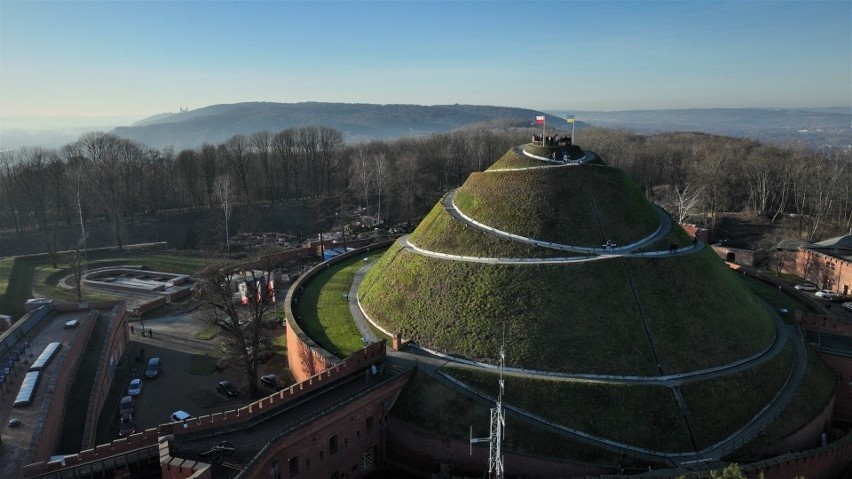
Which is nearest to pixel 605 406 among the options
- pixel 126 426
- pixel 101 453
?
pixel 101 453

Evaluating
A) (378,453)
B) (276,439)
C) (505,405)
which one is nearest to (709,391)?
(505,405)

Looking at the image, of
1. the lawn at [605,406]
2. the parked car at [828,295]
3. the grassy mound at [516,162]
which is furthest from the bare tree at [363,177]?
the parked car at [828,295]

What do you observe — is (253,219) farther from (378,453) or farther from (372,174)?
(378,453)

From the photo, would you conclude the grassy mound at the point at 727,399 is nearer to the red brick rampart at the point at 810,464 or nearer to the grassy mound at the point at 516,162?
the red brick rampart at the point at 810,464

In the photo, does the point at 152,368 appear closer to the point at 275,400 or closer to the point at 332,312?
the point at 332,312

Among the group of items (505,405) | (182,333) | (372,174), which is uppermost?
(372,174)

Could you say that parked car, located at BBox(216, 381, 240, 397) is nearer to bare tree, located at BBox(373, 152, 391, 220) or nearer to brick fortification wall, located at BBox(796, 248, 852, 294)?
bare tree, located at BBox(373, 152, 391, 220)

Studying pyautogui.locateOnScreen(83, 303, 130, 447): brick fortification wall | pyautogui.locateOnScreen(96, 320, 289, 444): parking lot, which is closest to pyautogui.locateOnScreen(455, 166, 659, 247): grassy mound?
pyautogui.locateOnScreen(96, 320, 289, 444): parking lot

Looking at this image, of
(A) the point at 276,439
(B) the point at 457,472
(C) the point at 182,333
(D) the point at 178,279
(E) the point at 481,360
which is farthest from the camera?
(D) the point at 178,279
